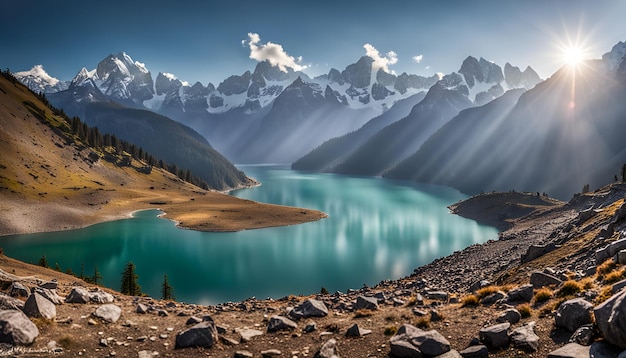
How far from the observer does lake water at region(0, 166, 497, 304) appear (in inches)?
2377

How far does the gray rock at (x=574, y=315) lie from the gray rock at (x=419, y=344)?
4132 mm

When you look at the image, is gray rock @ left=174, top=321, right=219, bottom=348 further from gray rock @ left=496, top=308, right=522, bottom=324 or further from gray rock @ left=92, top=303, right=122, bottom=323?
gray rock @ left=496, top=308, right=522, bottom=324

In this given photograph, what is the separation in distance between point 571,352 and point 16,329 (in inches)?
742

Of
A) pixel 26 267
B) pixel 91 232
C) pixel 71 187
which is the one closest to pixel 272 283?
pixel 26 267

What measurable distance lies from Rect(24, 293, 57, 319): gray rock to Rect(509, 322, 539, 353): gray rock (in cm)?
1846

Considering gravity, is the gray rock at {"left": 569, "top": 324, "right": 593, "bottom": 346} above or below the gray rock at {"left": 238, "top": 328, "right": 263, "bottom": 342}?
above

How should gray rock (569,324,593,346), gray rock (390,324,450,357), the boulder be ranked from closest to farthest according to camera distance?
gray rock (569,324,593,346) < gray rock (390,324,450,357) < the boulder

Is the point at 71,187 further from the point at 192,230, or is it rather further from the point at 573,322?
the point at 573,322

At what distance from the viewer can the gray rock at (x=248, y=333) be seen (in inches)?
635

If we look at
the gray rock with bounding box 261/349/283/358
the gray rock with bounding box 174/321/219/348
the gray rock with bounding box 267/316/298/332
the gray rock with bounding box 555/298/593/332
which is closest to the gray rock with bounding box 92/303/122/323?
the gray rock with bounding box 174/321/219/348

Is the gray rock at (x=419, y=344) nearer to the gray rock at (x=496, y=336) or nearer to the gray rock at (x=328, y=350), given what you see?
the gray rock at (x=496, y=336)

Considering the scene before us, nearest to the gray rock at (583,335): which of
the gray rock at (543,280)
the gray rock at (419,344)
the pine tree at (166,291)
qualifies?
the gray rock at (419,344)

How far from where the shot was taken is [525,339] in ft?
42.0

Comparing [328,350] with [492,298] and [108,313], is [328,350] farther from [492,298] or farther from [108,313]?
[108,313]
